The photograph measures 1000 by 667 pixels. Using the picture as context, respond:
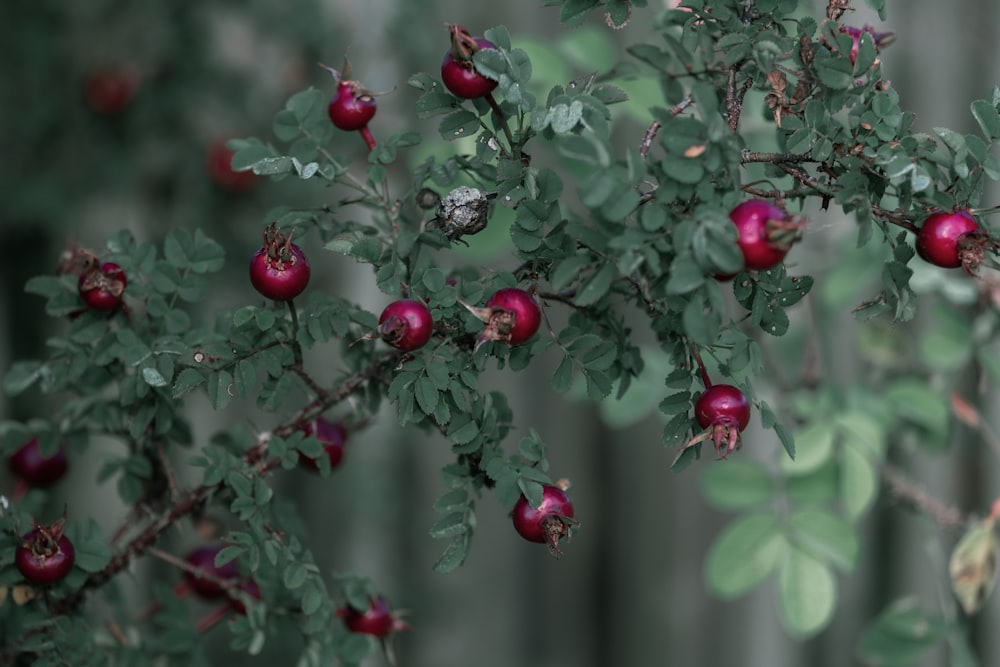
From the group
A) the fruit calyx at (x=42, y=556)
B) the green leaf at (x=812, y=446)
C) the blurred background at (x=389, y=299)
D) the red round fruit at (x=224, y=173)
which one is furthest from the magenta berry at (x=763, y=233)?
the red round fruit at (x=224, y=173)

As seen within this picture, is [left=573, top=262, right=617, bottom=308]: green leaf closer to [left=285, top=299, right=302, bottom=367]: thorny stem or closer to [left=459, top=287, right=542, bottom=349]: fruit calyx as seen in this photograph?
[left=459, top=287, right=542, bottom=349]: fruit calyx

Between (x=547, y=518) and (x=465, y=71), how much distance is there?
0.25m

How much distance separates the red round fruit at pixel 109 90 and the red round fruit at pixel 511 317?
124cm

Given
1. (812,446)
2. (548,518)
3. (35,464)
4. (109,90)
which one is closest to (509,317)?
(548,518)

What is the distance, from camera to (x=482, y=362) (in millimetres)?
625

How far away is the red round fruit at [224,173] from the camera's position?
1.57m

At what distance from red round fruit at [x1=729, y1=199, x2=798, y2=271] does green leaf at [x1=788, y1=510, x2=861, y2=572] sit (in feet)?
1.99

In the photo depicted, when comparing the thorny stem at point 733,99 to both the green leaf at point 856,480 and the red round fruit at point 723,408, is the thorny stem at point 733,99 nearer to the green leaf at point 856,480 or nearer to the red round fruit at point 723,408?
the red round fruit at point 723,408

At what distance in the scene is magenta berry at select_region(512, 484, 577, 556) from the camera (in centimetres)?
60

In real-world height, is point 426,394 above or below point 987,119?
below

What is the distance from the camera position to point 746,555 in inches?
43.1

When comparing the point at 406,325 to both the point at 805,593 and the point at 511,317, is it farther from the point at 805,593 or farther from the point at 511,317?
the point at 805,593

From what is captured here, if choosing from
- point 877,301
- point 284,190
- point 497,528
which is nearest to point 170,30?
point 284,190

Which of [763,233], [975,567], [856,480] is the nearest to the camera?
[763,233]
